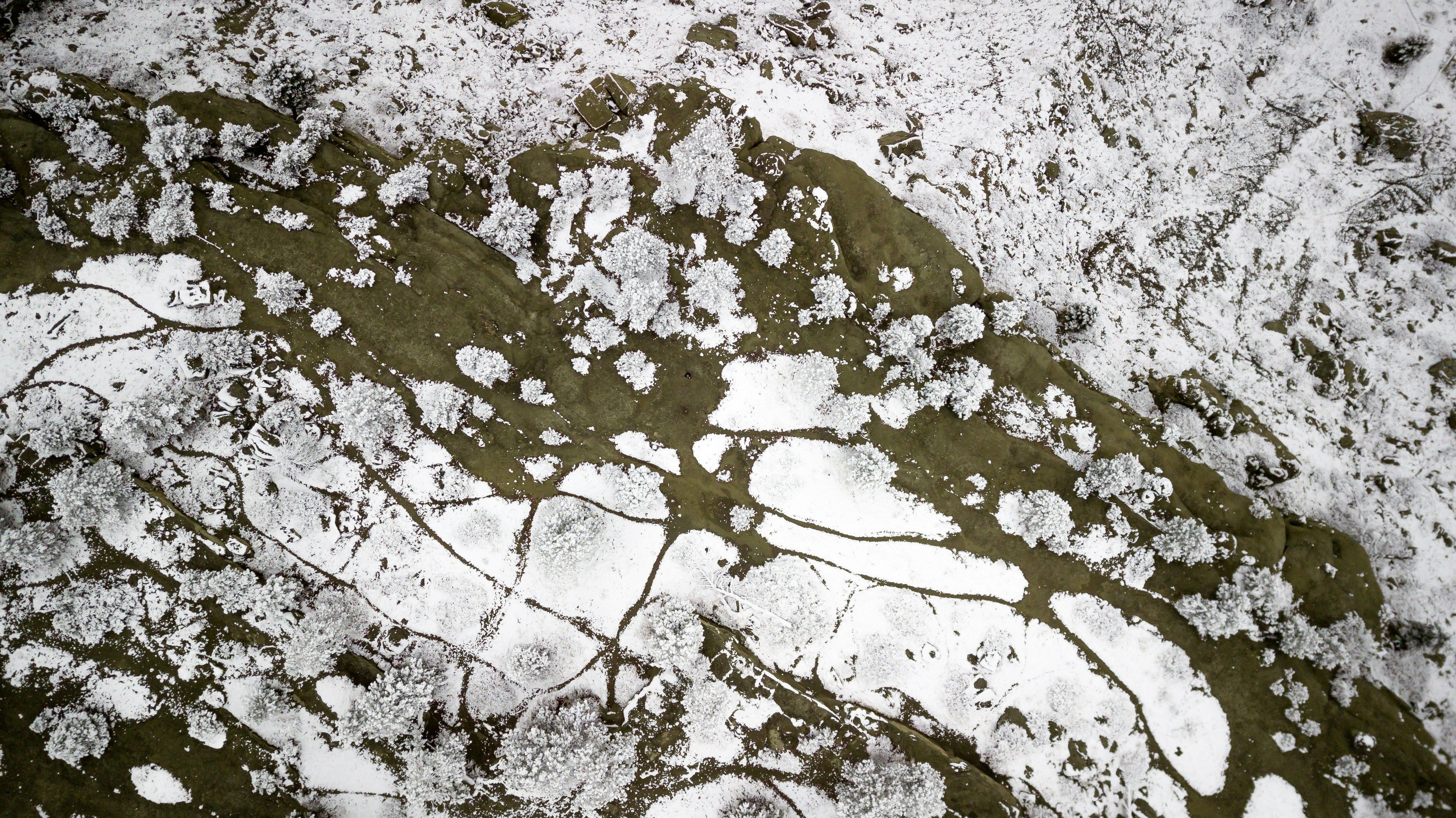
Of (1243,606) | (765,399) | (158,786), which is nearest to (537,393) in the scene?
(765,399)

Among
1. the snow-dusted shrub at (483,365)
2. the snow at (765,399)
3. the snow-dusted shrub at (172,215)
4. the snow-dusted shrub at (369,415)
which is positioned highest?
the snow-dusted shrub at (172,215)

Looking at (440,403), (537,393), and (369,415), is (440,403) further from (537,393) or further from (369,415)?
(537,393)

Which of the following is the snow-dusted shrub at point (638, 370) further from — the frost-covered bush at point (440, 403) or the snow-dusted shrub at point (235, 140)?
the snow-dusted shrub at point (235, 140)

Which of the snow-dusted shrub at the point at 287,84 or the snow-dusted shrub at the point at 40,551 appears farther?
the snow-dusted shrub at the point at 287,84

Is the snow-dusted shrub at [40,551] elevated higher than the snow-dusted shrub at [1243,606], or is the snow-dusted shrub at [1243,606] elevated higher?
the snow-dusted shrub at [1243,606]

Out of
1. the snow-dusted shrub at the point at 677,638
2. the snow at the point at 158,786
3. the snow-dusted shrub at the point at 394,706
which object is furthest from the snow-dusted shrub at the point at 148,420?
the snow-dusted shrub at the point at 677,638

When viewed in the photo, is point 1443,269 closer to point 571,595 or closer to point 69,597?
point 571,595

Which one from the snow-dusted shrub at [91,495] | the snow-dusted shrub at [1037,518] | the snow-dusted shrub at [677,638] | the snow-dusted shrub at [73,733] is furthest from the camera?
the snow-dusted shrub at [1037,518]
